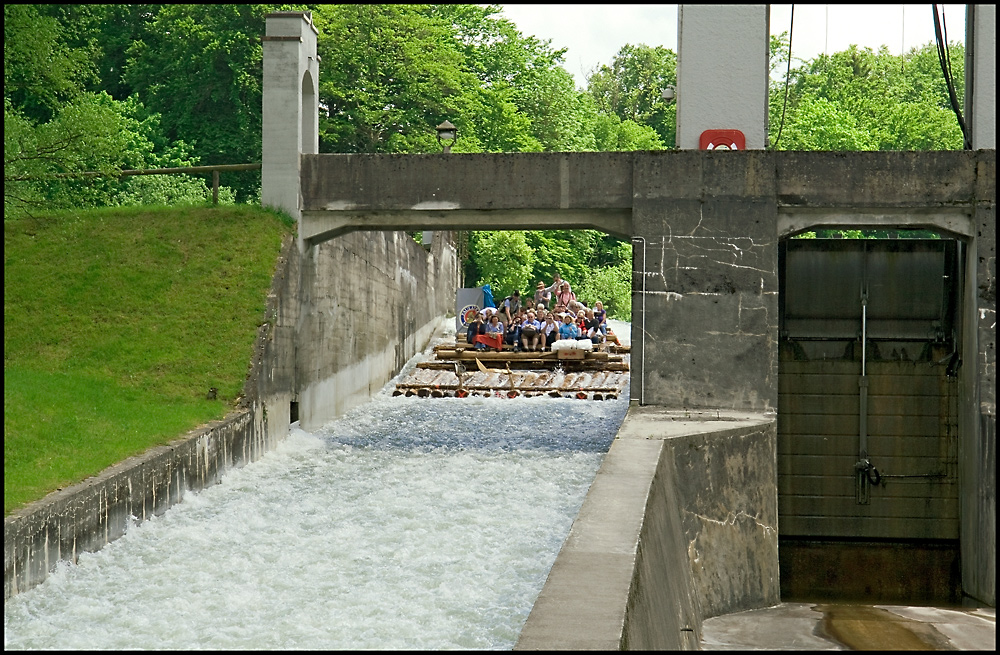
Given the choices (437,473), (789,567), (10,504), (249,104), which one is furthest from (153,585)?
(249,104)

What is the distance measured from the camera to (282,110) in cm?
1481

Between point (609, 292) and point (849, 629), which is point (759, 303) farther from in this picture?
point (609, 292)

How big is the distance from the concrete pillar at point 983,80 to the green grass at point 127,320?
373 inches

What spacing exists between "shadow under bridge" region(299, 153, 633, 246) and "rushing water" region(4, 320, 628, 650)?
10.4 feet

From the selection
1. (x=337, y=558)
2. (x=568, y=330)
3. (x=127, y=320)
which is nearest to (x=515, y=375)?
(x=568, y=330)

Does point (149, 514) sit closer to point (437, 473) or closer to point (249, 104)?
point (437, 473)

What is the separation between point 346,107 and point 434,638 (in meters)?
27.6

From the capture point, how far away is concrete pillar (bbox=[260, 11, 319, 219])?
48.4 ft

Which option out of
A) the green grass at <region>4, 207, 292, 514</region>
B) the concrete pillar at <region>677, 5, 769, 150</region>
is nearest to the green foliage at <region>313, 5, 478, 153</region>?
the green grass at <region>4, 207, 292, 514</region>

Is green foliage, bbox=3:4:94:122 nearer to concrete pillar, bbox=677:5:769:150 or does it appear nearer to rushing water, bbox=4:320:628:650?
rushing water, bbox=4:320:628:650

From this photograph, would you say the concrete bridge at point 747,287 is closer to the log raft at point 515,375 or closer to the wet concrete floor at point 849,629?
the wet concrete floor at point 849,629

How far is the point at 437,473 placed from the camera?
41.5 feet

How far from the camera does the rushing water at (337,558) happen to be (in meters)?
7.19

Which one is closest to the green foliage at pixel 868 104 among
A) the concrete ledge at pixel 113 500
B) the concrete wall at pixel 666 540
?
the concrete wall at pixel 666 540
